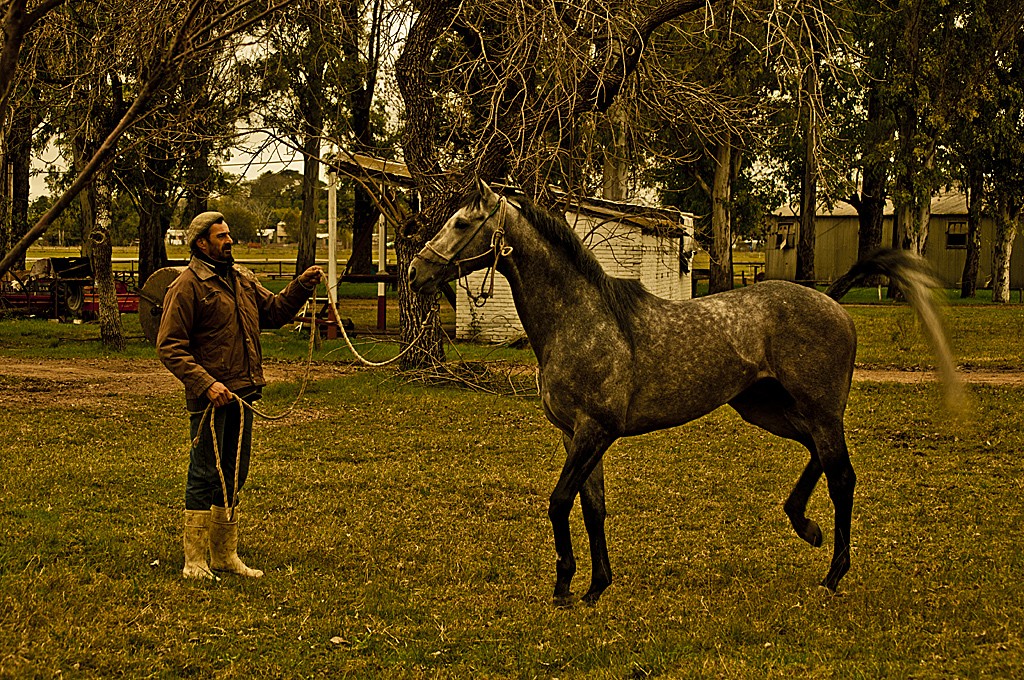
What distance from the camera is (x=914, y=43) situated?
2927 cm

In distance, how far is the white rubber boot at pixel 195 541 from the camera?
6613mm

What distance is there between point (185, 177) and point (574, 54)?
26193 millimetres

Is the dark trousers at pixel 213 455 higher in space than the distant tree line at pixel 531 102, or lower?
lower

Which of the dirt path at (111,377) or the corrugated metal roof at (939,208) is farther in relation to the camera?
the corrugated metal roof at (939,208)

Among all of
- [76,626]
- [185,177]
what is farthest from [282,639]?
[185,177]

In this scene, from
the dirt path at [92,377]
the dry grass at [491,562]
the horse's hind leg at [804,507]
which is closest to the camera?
the dry grass at [491,562]

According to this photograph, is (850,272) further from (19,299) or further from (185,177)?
(185,177)

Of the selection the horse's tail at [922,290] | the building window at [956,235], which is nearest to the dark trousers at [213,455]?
the horse's tail at [922,290]

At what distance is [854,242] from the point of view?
4969 centimetres

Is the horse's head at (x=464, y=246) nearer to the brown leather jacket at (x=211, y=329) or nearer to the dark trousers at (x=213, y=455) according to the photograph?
the brown leather jacket at (x=211, y=329)

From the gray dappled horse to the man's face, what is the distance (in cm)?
138

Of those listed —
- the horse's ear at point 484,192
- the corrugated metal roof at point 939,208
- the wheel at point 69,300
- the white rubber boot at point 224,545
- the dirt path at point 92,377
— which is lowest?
the dirt path at point 92,377

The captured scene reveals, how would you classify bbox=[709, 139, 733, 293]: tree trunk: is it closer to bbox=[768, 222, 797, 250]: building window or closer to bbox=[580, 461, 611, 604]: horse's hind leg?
bbox=[768, 222, 797, 250]: building window

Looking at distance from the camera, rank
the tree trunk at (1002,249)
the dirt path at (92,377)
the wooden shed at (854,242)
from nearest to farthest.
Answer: the dirt path at (92,377), the tree trunk at (1002,249), the wooden shed at (854,242)
